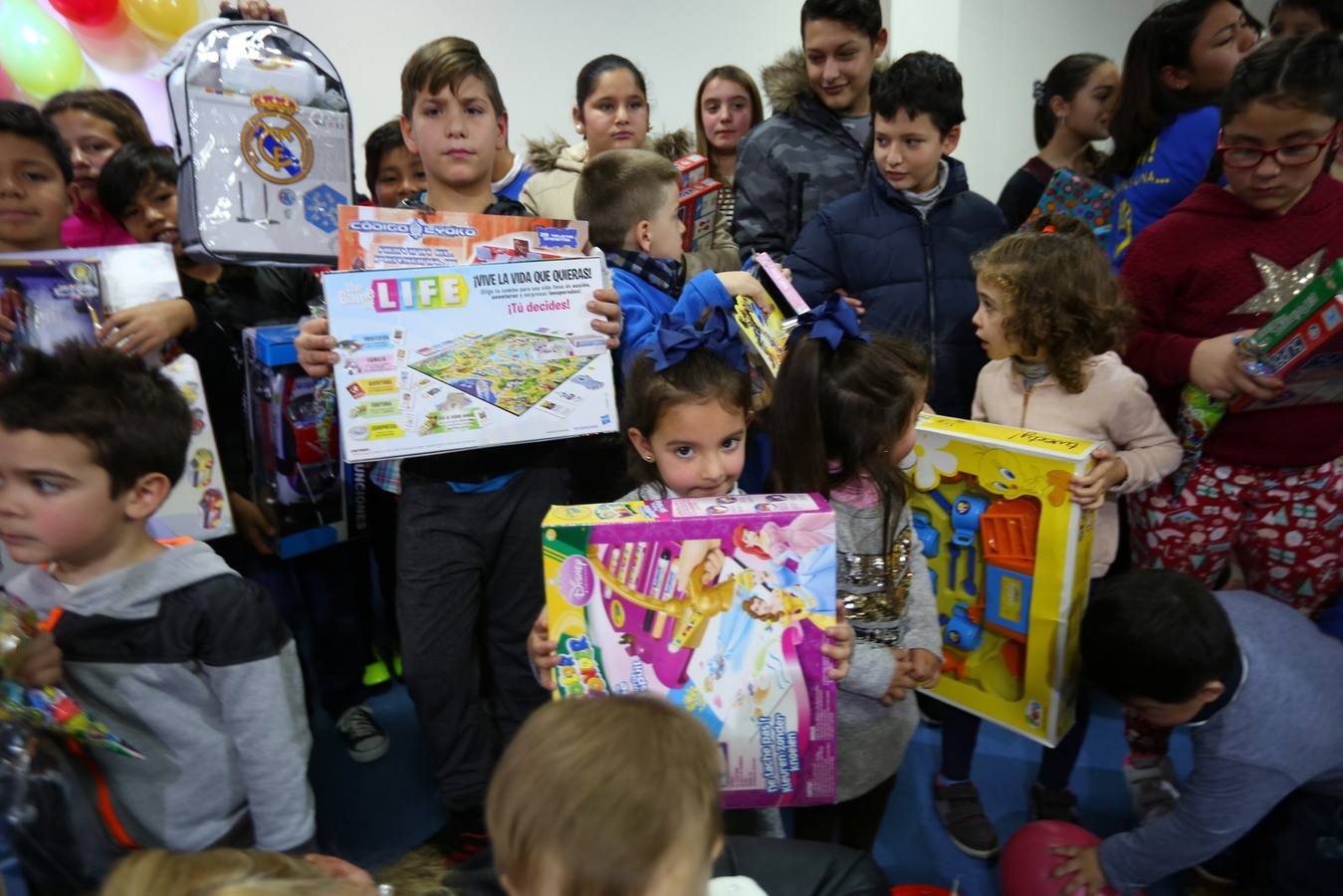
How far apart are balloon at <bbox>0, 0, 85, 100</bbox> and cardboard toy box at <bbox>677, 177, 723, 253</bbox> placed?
2.99m

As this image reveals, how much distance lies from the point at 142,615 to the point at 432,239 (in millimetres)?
786

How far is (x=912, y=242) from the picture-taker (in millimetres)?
2201

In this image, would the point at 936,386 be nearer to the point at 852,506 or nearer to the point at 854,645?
the point at 852,506

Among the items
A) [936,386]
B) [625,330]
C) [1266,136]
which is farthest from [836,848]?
[1266,136]

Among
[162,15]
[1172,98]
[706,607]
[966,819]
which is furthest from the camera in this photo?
[162,15]

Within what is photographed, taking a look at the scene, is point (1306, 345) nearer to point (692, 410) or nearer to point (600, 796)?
point (692, 410)

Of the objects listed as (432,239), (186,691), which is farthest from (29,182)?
(186,691)

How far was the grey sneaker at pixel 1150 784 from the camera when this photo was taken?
1.95 meters

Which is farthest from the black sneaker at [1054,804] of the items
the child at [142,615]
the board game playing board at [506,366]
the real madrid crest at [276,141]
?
the real madrid crest at [276,141]

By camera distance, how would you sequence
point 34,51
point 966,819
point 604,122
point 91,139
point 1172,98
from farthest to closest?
point 34,51
point 604,122
point 91,139
point 1172,98
point 966,819

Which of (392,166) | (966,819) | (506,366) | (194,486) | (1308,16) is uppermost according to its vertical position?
(1308,16)

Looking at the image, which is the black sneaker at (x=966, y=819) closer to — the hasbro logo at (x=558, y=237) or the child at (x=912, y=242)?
the child at (x=912, y=242)

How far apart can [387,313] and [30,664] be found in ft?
2.39

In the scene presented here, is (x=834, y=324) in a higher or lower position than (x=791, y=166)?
lower
